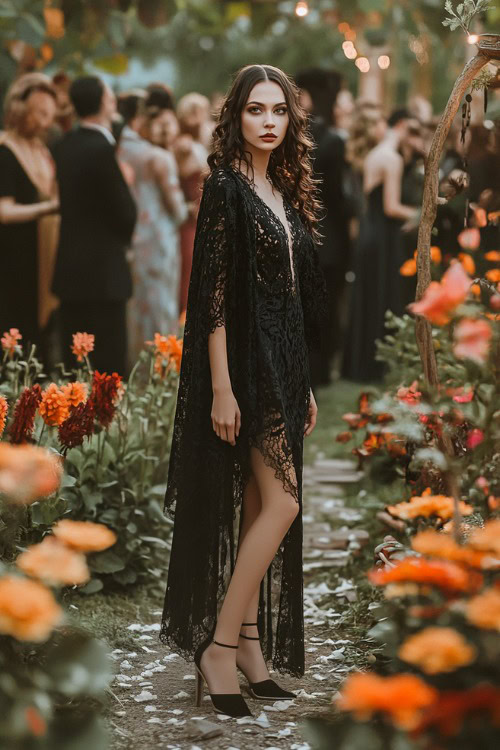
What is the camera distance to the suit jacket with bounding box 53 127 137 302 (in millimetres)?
6004

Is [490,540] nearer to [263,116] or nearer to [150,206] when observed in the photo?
[263,116]

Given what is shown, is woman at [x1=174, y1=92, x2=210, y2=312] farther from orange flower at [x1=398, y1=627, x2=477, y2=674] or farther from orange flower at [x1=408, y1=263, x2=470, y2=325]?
orange flower at [x1=398, y1=627, x2=477, y2=674]

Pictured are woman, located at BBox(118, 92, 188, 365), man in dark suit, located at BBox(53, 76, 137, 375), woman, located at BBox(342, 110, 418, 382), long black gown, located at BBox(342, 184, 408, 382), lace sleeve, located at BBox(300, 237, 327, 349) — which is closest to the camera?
lace sleeve, located at BBox(300, 237, 327, 349)

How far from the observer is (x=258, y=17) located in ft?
27.3

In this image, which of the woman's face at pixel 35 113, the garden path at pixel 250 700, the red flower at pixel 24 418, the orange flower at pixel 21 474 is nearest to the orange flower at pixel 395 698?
the orange flower at pixel 21 474

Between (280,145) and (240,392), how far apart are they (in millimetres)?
736

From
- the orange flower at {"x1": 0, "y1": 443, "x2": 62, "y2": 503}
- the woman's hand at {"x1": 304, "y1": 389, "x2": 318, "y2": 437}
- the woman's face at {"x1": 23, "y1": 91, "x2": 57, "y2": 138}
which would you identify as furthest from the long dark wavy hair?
the woman's face at {"x1": 23, "y1": 91, "x2": 57, "y2": 138}

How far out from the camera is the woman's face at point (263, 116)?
3.11m

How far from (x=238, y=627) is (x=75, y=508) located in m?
1.09

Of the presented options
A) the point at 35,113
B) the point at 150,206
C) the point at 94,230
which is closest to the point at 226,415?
the point at 94,230

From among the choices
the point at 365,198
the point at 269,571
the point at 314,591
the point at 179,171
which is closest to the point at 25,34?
the point at 179,171

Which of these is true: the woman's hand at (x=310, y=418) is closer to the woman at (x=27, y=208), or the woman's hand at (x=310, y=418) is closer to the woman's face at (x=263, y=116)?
the woman's face at (x=263, y=116)

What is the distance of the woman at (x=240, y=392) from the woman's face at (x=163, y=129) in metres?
4.30

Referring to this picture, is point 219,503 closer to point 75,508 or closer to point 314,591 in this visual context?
point 75,508
